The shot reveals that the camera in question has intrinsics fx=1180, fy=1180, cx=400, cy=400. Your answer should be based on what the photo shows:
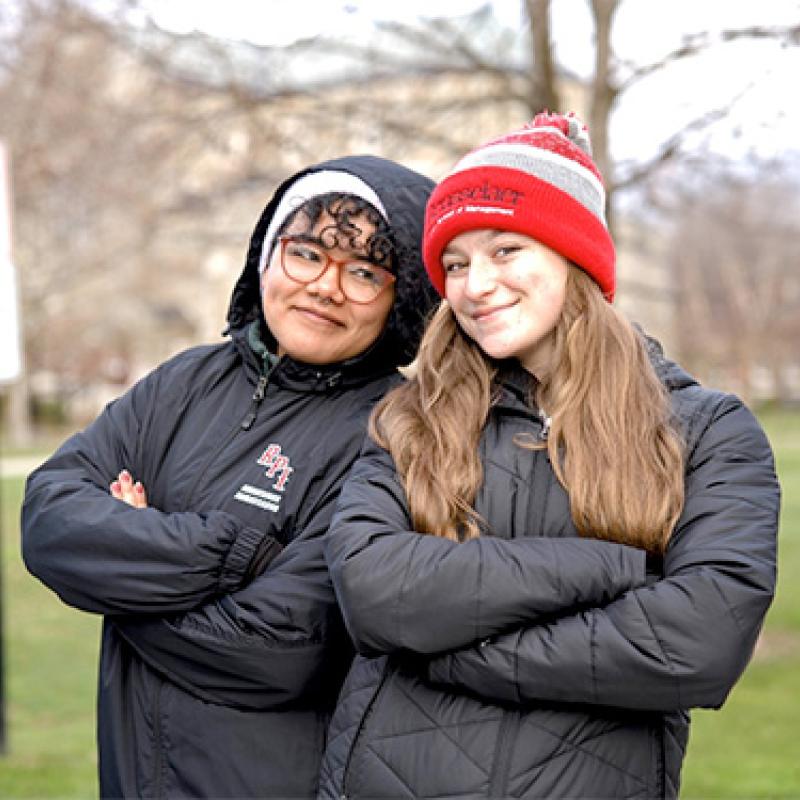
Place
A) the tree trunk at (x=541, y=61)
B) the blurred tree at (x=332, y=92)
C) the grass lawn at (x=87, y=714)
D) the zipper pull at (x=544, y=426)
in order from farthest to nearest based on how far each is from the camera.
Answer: the blurred tree at (x=332, y=92), the tree trunk at (x=541, y=61), the grass lawn at (x=87, y=714), the zipper pull at (x=544, y=426)

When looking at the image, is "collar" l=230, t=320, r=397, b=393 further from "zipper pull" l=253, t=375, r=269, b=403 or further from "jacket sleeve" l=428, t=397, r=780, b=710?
"jacket sleeve" l=428, t=397, r=780, b=710

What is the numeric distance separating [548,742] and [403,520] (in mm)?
489

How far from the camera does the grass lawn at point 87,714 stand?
6129 mm

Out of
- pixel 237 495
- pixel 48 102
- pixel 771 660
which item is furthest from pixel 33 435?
pixel 237 495

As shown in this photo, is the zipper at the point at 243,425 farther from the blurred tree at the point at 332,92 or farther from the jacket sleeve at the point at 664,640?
the blurred tree at the point at 332,92

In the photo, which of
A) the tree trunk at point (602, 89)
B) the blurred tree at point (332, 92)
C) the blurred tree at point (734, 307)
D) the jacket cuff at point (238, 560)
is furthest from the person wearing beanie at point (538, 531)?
the blurred tree at point (734, 307)

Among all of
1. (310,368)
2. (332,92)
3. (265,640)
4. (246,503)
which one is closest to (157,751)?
(265,640)

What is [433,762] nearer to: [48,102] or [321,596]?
[321,596]

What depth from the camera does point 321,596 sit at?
8.19 ft

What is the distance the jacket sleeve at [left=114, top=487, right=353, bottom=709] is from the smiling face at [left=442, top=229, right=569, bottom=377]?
602mm

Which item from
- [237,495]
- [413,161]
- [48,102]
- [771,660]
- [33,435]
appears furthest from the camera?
[33,435]

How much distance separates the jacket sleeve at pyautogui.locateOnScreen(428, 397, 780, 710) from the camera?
6.57 feet

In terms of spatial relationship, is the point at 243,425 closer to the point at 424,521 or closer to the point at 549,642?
the point at 424,521

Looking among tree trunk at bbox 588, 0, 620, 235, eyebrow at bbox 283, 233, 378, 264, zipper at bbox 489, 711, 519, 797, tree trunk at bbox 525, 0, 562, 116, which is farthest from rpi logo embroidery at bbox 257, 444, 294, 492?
tree trunk at bbox 525, 0, 562, 116
